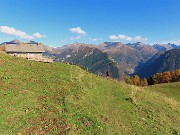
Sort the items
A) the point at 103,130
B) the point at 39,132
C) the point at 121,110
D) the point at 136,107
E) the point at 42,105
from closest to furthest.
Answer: the point at 39,132, the point at 103,130, the point at 42,105, the point at 121,110, the point at 136,107

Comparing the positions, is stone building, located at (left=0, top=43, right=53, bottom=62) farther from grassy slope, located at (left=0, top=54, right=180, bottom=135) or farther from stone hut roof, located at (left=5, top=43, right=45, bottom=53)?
grassy slope, located at (left=0, top=54, right=180, bottom=135)

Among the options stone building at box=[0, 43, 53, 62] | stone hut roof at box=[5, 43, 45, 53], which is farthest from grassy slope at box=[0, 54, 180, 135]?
stone hut roof at box=[5, 43, 45, 53]

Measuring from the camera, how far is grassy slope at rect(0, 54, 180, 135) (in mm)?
25625

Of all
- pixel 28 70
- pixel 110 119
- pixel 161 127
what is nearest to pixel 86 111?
pixel 110 119

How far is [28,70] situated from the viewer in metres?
39.9

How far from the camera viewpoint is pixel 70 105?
30.2m

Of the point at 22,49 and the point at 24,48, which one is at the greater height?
the point at 24,48

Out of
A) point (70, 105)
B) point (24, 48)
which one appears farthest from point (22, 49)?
point (70, 105)

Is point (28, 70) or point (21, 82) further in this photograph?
point (28, 70)

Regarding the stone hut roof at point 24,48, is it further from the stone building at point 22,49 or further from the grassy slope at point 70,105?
the grassy slope at point 70,105

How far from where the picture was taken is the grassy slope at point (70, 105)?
25625 mm

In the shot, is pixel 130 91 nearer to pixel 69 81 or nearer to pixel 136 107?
pixel 136 107

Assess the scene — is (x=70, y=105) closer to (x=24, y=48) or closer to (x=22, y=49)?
(x=22, y=49)

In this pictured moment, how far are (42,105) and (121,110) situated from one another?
1139 cm
